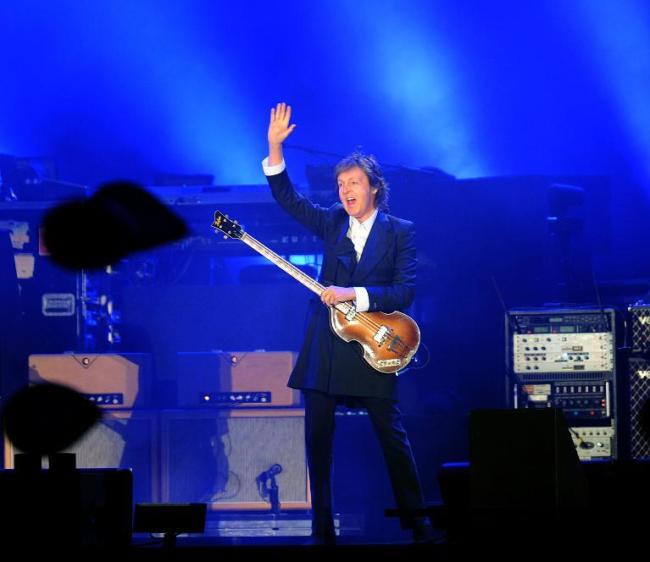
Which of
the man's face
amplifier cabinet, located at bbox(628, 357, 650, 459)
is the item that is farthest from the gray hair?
amplifier cabinet, located at bbox(628, 357, 650, 459)

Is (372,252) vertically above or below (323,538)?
above

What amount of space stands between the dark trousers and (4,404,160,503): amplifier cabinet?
164 cm

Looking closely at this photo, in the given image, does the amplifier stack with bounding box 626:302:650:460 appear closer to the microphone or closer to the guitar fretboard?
the microphone

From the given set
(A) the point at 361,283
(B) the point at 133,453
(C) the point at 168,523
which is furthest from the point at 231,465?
(C) the point at 168,523

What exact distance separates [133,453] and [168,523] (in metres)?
2.57

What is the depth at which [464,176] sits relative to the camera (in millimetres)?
7895

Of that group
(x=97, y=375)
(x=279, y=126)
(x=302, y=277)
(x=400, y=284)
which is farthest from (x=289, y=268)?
(x=97, y=375)

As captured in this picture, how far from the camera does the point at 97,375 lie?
650cm

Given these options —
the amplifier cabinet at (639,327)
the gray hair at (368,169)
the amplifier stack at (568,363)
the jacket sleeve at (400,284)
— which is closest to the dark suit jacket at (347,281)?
the jacket sleeve at (400,284)

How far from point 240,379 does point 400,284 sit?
1626mm

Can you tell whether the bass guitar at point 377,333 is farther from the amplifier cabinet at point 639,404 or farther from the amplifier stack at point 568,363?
the amplifier cabinet at point 639,404

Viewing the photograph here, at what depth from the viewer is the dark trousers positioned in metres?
5.00

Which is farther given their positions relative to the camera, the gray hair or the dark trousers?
the gray hair

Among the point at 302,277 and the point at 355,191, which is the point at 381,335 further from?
the point at 355,191
